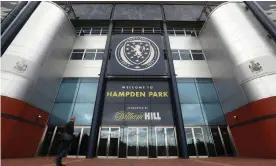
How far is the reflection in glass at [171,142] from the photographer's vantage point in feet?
43.2

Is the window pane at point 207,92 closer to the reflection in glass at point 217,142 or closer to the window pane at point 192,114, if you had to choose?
the window pane at point 192,114

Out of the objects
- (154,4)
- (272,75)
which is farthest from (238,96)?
(154,4)

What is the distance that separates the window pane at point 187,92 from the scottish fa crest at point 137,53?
406cm

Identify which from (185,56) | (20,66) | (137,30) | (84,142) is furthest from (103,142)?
(137,30)

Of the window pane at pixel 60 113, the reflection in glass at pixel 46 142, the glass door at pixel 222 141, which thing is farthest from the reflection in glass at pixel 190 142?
the reflection in glass at pixel 46 142

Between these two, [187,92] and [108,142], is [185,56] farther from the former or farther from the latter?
[108,142]

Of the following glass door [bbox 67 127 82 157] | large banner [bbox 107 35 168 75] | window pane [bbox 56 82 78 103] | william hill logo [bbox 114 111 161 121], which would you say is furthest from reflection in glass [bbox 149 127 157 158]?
window pane [bbox 56 82 78 103]

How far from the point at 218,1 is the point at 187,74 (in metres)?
13.3

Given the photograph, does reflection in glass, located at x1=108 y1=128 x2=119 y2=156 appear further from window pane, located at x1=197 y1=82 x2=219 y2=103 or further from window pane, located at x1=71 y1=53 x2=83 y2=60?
window pane, located at x1=71 y1=53 x2=83 y2=60

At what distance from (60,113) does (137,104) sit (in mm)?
7117

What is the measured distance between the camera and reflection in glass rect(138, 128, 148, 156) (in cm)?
1317

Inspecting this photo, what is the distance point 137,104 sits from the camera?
15586 millimetres

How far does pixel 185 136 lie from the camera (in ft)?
43.2

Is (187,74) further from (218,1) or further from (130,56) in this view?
(218,1)
